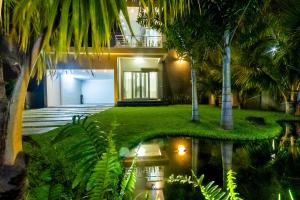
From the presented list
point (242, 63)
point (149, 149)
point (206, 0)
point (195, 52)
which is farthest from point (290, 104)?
point (149, 149)

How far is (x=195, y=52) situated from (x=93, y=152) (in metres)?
7.17

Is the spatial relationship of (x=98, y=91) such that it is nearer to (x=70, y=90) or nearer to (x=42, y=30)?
(x=70, y=90)

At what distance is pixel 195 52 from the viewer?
8.79m

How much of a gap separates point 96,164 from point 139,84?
17.8 meters

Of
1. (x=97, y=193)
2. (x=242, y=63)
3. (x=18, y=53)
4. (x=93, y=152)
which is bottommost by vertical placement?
(x=97, y=193)

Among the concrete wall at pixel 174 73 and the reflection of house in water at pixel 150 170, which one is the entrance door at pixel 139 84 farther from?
the reflection of house in water at pixel 150 170

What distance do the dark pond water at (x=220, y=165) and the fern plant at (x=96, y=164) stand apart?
132 cm

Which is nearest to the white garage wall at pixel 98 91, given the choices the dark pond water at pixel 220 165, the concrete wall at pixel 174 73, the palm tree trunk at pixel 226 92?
the concrete wall at pixel 174 73

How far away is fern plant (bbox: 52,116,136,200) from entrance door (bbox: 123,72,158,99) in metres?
17.2

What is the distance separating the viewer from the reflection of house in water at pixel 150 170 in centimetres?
357

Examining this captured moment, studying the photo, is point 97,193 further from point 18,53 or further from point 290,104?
point 290,104

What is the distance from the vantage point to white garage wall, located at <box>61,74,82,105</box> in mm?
21984

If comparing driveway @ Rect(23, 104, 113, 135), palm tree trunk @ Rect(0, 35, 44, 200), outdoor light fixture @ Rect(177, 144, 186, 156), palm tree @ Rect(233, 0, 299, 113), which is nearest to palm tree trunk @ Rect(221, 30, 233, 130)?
palm tree @ Rect(233, 0, 299, 113)

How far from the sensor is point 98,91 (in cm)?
2681
